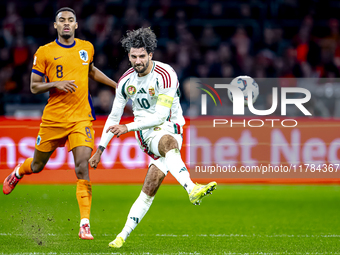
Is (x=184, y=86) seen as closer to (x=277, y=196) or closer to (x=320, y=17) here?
(x=277, y=196)

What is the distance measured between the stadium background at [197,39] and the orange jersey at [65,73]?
5029 millimetres

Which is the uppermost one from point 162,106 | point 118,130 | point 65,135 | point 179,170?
point 162,106

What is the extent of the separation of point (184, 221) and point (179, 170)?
2.42m

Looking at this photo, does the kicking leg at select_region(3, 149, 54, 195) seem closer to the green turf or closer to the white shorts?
the green turf

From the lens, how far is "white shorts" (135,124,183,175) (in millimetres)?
5761

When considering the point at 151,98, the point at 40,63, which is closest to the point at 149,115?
the point at 151,98

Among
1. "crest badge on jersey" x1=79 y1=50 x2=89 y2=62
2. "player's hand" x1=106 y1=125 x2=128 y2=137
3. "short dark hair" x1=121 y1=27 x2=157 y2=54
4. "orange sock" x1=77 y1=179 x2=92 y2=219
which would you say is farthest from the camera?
"crest badge on jersey" x1=79 y1=50 x2=89 y2=62

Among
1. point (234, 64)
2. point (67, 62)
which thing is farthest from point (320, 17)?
point (67, 62)

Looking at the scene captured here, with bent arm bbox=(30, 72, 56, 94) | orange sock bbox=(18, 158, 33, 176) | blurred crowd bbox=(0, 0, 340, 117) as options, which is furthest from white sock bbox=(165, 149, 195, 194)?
blurred crowd bbox=(0, 0, 340, 117)

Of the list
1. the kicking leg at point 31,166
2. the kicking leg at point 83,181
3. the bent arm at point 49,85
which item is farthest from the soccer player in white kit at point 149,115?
the kicking leg at point 31,166

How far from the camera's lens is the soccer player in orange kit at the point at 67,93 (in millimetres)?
6102

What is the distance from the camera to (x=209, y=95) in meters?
12.0

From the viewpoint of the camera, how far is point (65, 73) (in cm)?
626

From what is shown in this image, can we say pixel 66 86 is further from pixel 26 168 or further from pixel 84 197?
pixel 26 168
